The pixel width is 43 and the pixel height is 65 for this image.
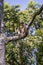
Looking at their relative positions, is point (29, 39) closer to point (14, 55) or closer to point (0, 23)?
point (14, 55)

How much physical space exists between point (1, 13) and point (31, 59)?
275 inches

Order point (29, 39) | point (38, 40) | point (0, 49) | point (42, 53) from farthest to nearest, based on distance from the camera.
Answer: point (29, 39), point (38, 40), point (42, 53), point (0, 49)

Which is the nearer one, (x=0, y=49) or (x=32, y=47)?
(x=0, y=49)

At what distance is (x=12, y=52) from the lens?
10.2m

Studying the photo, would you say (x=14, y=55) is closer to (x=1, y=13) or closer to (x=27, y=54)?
(x=27, y=54)

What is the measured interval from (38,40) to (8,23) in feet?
5.93

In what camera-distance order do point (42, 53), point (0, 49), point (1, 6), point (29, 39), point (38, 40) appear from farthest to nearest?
point (29, 39)
point (38, 40)
point (42, 53)
point (1, 6)
point (0, 49)

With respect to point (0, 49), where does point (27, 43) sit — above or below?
below

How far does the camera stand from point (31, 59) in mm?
10344

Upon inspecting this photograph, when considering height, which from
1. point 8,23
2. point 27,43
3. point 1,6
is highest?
point 1,6

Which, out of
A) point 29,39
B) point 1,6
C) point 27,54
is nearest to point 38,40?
point 29,39

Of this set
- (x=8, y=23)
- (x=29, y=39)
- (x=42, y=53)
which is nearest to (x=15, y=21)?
(x=8, y=23)

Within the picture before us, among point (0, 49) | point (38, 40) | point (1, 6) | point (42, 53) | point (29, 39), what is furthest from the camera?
point (29, 39)

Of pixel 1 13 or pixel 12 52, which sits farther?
pixel 12 52
